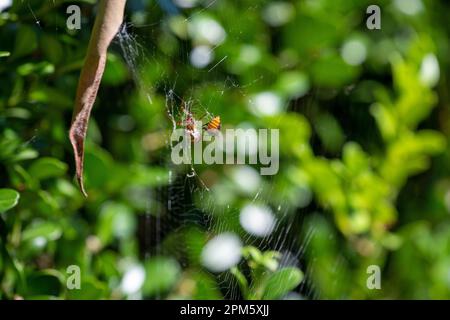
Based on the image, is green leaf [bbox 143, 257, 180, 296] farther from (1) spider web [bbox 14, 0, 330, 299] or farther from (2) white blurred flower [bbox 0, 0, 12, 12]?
(2) white blurred flower [bbox 0, 0, 12, 12]

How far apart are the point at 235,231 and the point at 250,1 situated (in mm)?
380

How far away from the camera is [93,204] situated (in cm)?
105

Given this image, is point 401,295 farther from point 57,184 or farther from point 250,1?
point 57,184

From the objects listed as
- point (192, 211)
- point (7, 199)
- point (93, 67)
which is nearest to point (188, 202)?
point (192, 211)

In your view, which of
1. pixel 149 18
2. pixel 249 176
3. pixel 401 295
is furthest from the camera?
pixel 401 295

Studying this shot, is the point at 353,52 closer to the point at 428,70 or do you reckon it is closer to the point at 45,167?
the point at 428,70

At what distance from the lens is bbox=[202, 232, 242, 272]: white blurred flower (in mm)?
990

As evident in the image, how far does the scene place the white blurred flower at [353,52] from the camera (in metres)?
1.42

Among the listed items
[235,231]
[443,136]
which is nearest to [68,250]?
[235,231]

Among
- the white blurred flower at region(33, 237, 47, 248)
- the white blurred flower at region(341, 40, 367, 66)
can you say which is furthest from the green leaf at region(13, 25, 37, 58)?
the white blurred flower at region(341, 40, 367, 66)

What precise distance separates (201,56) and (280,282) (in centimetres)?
31

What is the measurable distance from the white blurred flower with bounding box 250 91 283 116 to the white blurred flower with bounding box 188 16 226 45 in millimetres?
142

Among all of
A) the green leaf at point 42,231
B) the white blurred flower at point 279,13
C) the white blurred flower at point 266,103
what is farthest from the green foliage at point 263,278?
the white blurred flower at point 279,13

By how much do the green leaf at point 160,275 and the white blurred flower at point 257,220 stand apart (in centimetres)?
15
